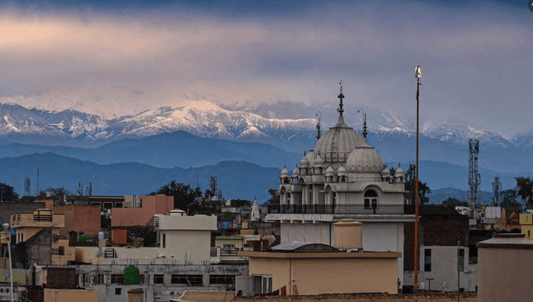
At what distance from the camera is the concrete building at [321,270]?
42625mm

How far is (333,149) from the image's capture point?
82562 millimetres

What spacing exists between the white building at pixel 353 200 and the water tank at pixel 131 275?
37.4 ft

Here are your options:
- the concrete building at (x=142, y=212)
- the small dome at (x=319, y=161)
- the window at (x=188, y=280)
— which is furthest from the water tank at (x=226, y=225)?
the window at (x=188, y=280)

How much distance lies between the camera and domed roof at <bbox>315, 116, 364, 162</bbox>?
270 feet

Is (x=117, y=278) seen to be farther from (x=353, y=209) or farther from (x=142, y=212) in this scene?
(x=142, y=212)

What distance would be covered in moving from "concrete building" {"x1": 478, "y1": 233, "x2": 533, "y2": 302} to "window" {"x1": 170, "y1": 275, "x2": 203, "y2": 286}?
53.7 metres

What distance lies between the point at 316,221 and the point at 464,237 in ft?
35.3

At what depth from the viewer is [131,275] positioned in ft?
228

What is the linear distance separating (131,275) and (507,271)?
178 ft

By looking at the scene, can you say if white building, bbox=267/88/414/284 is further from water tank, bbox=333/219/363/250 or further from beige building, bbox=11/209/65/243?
water tank, bbox=333/219/363/250

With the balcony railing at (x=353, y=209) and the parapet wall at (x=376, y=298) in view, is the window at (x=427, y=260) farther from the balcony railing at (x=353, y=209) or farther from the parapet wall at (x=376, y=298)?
the parapet wall at (x=376, y=298)

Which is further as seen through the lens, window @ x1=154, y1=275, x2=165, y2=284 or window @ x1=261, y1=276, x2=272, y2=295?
window @ x1=154, y1=275, x2=165, y2=284

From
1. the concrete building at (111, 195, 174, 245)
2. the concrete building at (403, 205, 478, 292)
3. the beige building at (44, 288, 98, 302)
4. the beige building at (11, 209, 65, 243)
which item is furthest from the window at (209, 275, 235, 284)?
the concrete building at (111, 195, 174, 245)

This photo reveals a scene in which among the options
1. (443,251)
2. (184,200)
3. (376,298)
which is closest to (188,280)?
(443,251)
